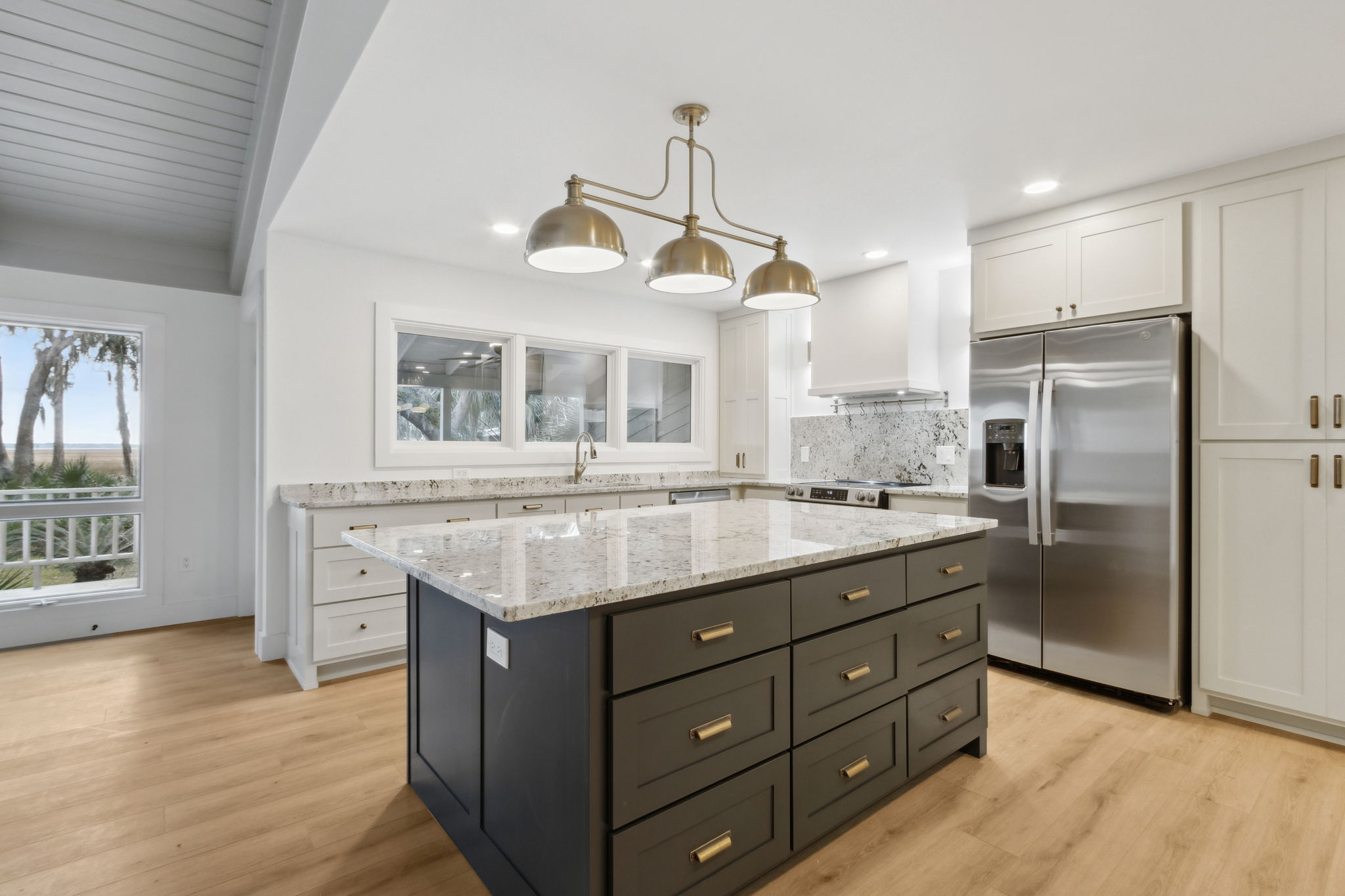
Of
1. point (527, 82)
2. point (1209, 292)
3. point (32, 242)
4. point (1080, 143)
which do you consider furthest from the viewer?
point (32, 242)

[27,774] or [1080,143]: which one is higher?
[1080,143]

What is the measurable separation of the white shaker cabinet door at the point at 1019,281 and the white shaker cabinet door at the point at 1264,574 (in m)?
0.95

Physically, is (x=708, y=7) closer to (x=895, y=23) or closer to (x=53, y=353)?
(x=895, y=23)

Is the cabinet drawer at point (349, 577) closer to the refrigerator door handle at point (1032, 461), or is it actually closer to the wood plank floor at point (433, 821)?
the wood plank floor at point (433, 821)

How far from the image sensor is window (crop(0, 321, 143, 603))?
3.82m

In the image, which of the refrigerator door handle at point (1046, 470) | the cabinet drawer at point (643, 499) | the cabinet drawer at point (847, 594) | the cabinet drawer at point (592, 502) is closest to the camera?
the cabinet drawer at point (847, 594)

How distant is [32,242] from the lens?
151 inches

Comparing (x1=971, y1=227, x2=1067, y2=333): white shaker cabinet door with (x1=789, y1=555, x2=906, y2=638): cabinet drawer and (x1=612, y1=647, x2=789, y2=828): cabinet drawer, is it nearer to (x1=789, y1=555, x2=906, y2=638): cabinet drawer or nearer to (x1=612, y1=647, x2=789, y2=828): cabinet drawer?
(x1=789, y1=555, x2=906, y2=638): cabinet drawer

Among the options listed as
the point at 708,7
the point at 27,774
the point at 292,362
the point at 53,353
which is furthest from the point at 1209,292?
the point at 53,353

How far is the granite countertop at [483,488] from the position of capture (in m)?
3.25

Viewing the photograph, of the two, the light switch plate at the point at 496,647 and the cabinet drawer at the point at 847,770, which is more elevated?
the light switch plate at the point at 496,647

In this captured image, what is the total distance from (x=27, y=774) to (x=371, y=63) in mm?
2703

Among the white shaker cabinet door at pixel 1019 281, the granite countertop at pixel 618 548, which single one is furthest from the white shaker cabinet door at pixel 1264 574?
the granite countertop at pixel 618 548

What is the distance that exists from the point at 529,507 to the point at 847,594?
2.29 metres
